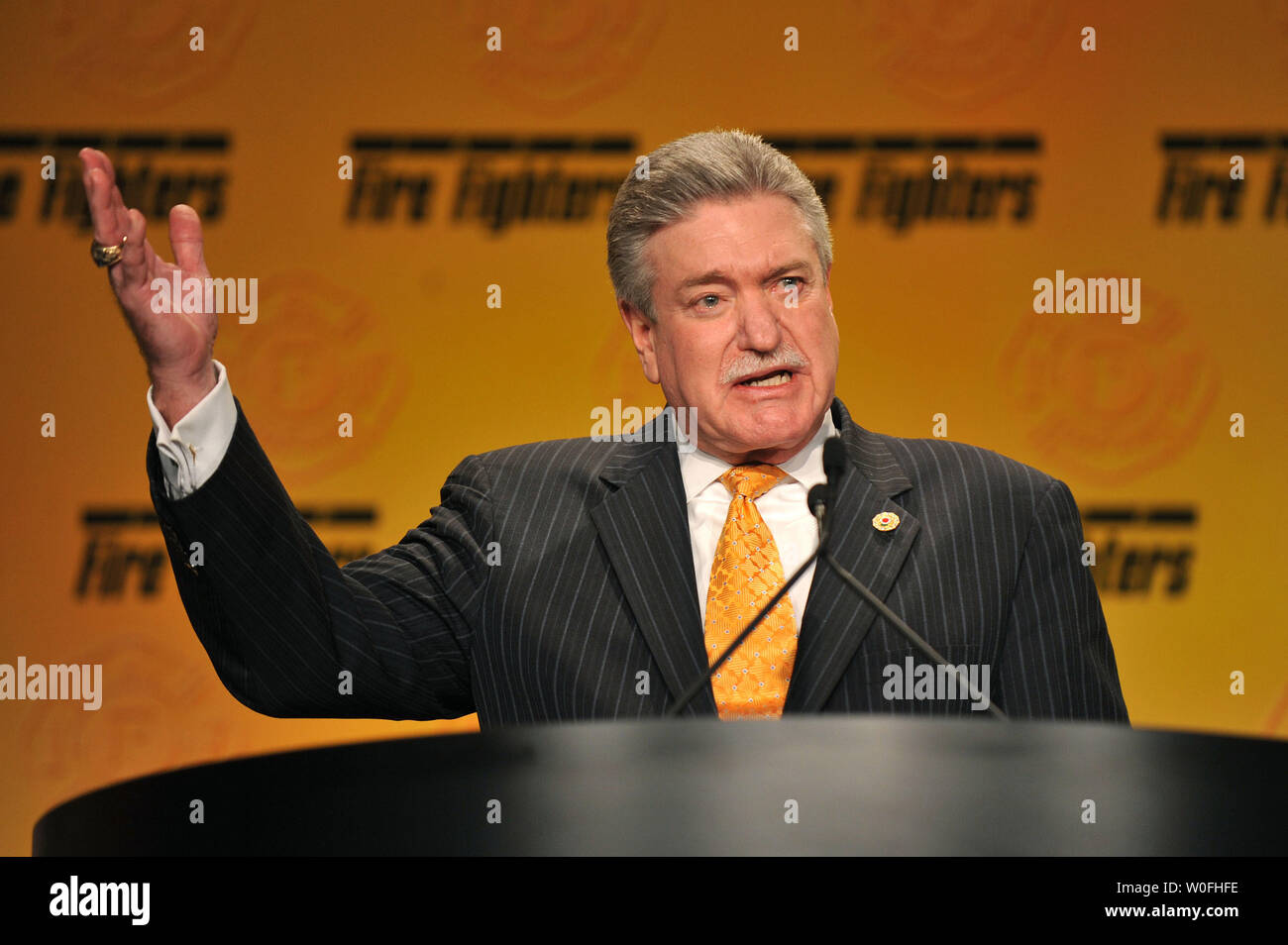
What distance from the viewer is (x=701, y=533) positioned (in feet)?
5.77

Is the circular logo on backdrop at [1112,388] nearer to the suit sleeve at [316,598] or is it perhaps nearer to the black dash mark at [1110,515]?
the black dash mark at [1110,515]

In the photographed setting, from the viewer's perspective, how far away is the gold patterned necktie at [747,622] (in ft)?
5.21

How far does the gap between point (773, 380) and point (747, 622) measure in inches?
13.5

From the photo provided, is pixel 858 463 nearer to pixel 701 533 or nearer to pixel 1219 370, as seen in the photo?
pixel 701 533

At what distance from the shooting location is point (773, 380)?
5.88 feet

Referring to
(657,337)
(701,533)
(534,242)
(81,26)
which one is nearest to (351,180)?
(534,242)

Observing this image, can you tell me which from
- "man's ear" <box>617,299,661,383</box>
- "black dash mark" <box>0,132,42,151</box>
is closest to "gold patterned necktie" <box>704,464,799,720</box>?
"man's ear" <box>617,299,661,383</box>

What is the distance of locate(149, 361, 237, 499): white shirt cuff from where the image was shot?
1.34 m

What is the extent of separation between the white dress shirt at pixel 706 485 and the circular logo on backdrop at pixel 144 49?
195cm

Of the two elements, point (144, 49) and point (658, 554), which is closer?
point (658, 554)

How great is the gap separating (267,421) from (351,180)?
0.59 m

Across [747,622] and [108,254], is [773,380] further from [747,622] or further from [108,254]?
[108,254]

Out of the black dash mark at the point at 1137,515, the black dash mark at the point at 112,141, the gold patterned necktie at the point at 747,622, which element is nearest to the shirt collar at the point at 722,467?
the gold patterned necktie at the point at 747,622

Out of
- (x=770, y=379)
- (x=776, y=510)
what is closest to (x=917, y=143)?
(x=770, y=379)
